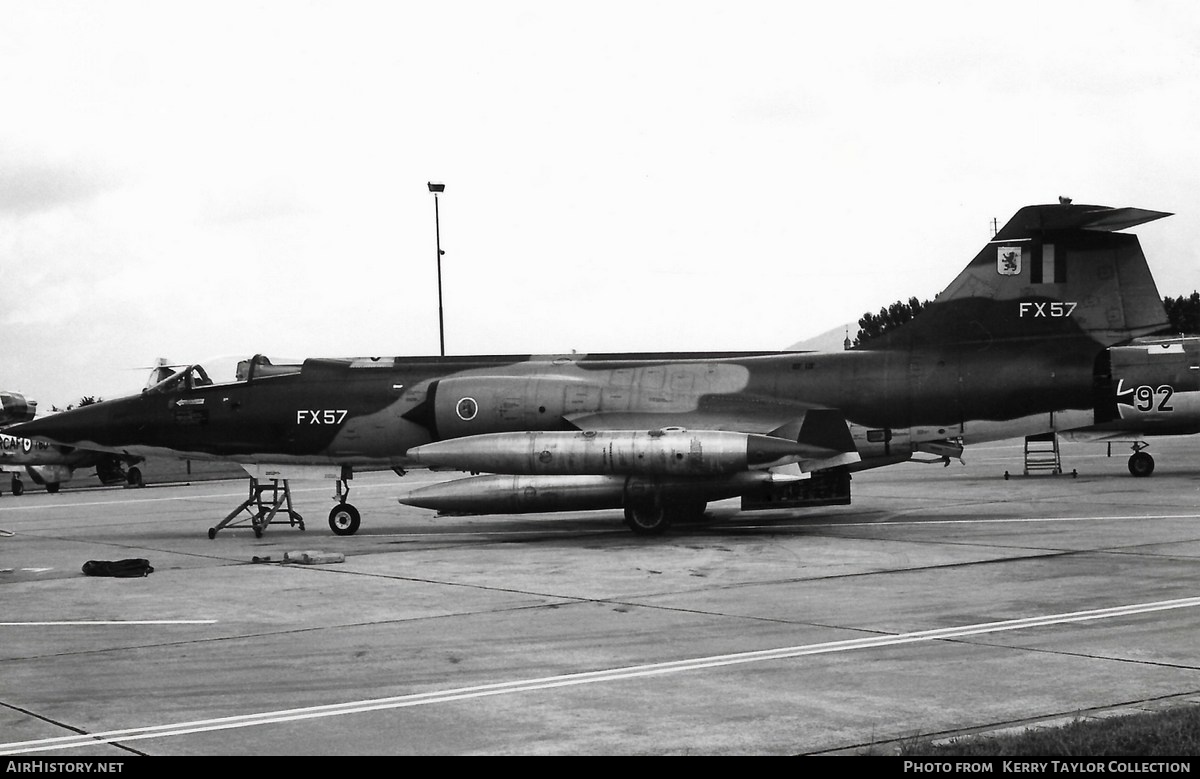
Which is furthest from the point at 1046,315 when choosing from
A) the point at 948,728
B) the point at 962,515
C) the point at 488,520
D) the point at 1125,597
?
the point at 948,728

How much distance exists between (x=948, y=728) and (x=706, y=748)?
1302 millimetres

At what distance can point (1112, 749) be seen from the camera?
5.66 m

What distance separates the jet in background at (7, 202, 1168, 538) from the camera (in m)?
17.6

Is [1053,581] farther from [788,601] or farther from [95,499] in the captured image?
[95,499]

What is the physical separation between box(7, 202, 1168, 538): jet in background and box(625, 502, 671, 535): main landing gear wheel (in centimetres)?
2

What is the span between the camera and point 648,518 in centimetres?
1811

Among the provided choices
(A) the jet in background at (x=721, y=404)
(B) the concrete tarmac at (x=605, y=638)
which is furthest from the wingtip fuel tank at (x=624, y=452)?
(B) the concrete tarmac at (x=605, y=638)

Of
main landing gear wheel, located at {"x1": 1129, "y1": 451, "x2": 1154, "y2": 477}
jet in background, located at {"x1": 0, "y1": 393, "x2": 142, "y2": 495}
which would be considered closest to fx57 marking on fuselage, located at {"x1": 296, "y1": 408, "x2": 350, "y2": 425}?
jet in background, located at {"x1": 0, "y1": 393, "x2": 142, "y2": 495}

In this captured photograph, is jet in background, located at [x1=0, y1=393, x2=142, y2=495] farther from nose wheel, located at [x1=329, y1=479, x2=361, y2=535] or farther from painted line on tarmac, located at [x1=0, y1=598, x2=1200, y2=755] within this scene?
painted line on tarmac, located at [x1=0, y1=598, x2=1200, y2=755]

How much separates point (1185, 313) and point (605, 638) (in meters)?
78.4

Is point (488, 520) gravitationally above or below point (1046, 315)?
below

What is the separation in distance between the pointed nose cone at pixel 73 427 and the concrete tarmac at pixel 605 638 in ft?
7.01

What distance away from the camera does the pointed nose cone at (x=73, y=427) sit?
20.5 meters

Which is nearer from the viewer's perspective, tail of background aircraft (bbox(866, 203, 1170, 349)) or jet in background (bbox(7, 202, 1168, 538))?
jet in background (bbox(7, 202, 1168, 538))
